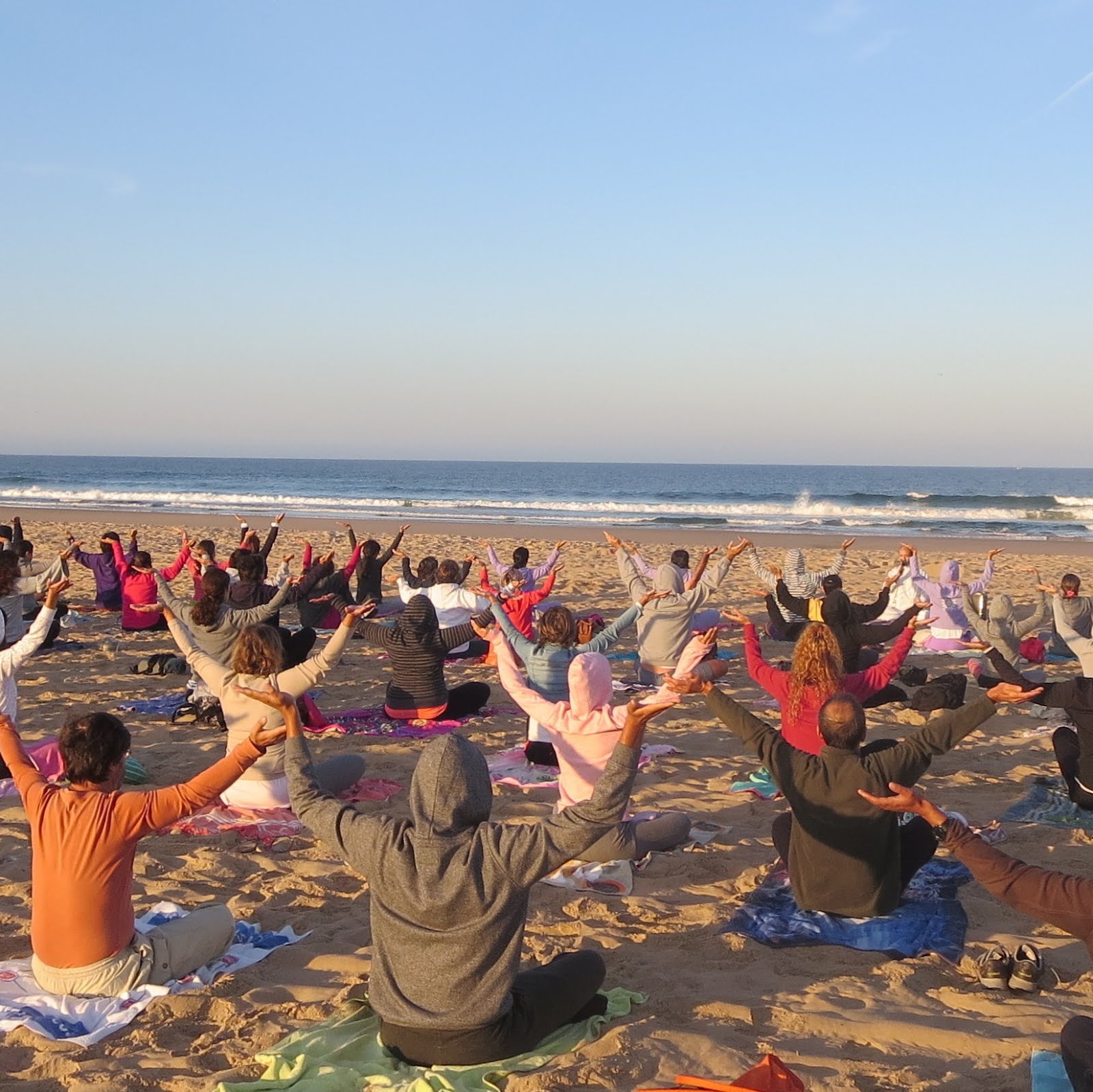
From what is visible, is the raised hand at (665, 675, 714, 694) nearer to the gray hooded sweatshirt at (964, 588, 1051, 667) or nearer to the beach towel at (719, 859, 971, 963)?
the beach towel at (719, 859, 971, 963)

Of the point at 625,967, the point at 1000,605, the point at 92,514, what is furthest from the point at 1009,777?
the point at 92,514

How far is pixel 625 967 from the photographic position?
4691mm

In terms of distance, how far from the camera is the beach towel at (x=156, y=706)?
9.32 meters

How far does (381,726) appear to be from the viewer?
29.4 ft

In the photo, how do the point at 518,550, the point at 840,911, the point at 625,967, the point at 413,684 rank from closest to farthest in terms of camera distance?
the point at 625,967 → the point at 840,911 → the point at 413,684 → the point at 518,550

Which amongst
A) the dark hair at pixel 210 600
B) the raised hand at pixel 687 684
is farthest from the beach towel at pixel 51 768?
the raised hand at pixel 687 684

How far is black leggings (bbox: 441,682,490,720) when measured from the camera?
9375 millimetres

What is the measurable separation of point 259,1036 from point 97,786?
46.2 inches

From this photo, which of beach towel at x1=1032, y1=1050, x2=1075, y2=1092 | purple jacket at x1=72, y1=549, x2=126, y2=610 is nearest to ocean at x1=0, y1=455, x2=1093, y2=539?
purple jacket at x1=72, y1=549, x2=126, y2=610

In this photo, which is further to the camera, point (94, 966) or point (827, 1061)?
point (94, 966)

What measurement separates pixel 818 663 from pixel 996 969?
184cm

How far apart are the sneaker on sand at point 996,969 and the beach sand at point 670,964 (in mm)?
71

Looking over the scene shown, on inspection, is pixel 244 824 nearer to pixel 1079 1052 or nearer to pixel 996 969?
pixel 996 969

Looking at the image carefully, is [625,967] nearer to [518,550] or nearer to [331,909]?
[331,909]
